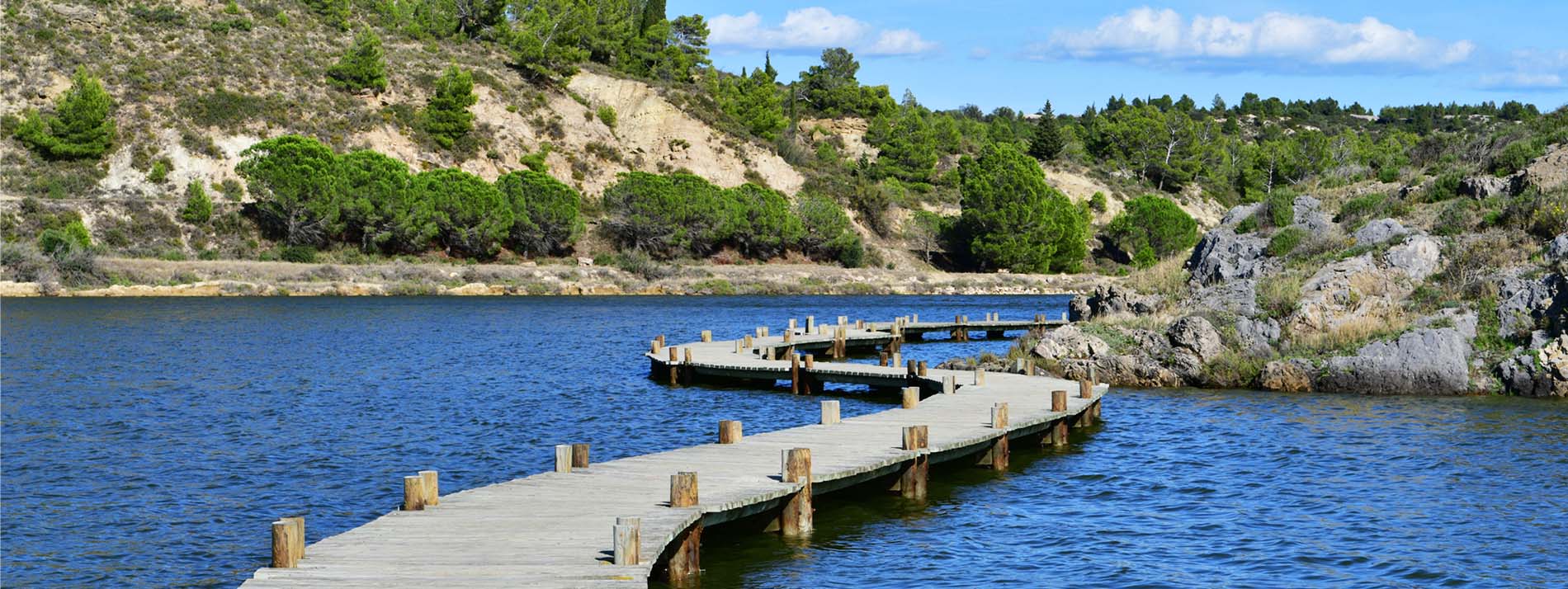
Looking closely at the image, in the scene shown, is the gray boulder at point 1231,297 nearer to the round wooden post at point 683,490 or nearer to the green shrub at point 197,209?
the round wooden post at point 683,490

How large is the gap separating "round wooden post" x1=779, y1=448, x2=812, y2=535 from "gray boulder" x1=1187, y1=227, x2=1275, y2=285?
23.8 meters

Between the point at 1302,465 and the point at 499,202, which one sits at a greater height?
the point at 499,202

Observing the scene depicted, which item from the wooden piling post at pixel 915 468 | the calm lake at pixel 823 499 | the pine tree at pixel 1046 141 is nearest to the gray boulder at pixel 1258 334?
the calm lake at pixel 823 499

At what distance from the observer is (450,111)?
336 ft

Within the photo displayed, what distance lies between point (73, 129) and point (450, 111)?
2445 centimetres

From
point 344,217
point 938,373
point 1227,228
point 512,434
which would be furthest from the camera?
point 344,217

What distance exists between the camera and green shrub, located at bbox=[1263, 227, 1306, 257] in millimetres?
39844

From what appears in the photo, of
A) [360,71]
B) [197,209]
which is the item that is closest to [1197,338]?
[197,209]

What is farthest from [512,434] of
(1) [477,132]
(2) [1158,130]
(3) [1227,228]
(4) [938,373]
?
(2) [1158,130]

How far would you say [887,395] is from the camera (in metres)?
37.2

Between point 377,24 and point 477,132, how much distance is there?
21896 mm

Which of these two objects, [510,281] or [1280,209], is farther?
[510,281]

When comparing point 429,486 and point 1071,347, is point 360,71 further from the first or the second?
point 429,486

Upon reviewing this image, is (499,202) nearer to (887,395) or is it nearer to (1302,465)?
(887,395)
